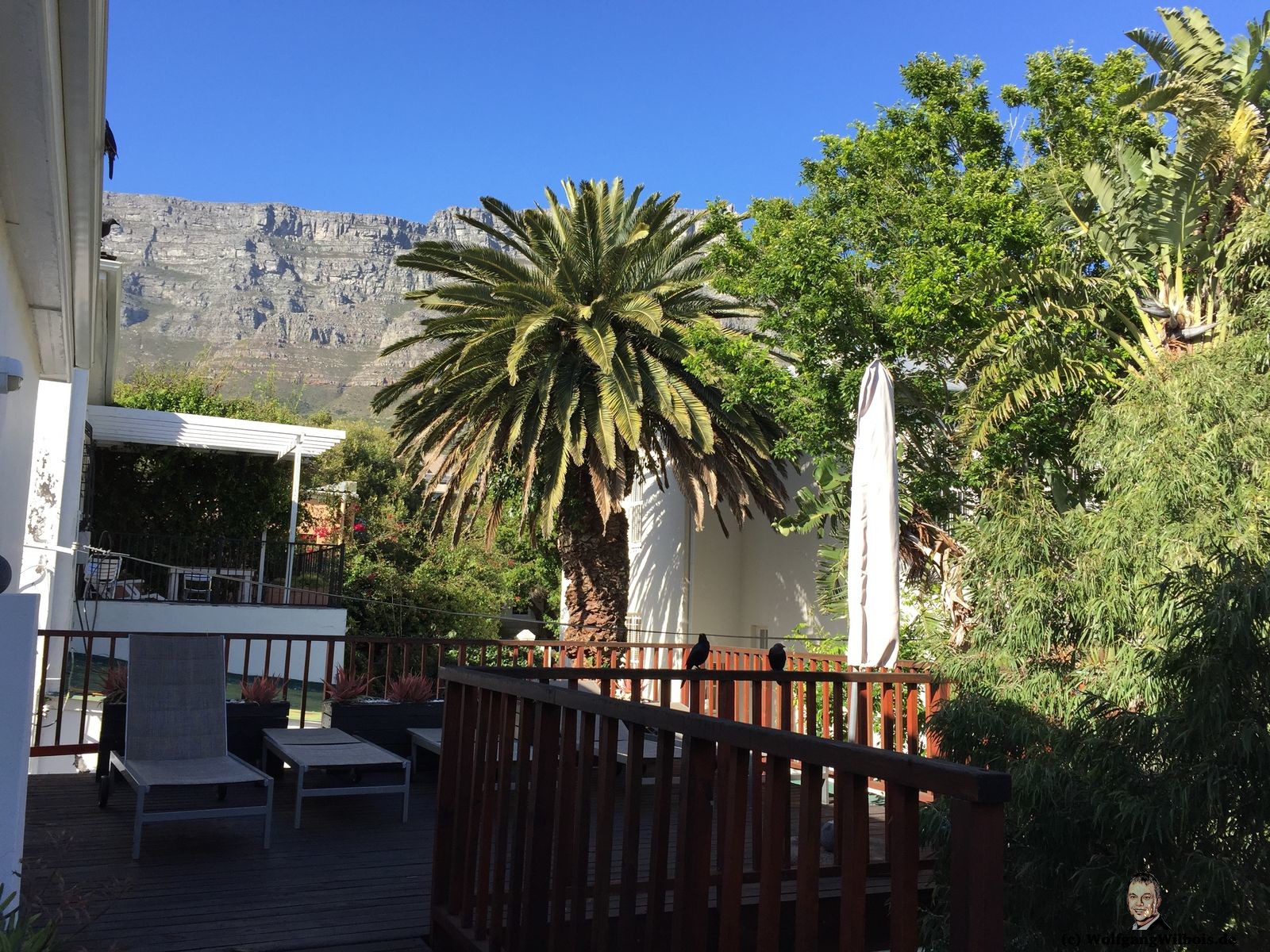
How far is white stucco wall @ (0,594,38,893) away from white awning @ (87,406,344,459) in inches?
527

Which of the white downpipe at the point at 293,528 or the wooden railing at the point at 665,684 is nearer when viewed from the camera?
the wooden railing at the point at 665,684

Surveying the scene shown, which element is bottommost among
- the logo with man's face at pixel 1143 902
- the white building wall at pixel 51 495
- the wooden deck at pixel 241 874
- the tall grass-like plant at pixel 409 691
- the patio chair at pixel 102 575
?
the wooden deck at pixel 241 874

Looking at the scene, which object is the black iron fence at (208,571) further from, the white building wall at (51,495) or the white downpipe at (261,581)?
the white building wall at (51,495)

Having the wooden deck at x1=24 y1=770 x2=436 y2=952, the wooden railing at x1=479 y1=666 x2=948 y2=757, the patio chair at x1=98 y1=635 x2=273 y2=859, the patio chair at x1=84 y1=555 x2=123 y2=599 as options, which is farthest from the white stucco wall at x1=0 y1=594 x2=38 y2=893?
the patio chair at x1=84 y1=555 x2=123 y2=599

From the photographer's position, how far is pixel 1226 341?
718cm

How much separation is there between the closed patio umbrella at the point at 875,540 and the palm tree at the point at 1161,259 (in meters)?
3.61

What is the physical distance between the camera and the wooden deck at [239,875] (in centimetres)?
376

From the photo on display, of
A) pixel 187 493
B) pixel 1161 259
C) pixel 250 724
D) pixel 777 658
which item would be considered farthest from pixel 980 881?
pixel 187 493

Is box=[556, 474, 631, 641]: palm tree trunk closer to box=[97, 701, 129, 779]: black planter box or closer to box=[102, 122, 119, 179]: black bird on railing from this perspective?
box=[102, 122, 119, 179]: black bird on railing

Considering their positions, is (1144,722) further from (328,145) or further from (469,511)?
(328,145)

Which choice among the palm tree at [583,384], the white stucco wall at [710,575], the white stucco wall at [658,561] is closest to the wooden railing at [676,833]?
the palm tree at [583,384]

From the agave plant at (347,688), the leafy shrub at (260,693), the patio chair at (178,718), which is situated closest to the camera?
the patio chair at (178,718)

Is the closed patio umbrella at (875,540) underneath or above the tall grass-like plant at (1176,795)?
above

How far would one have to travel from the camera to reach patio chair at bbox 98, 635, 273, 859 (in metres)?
5.41
